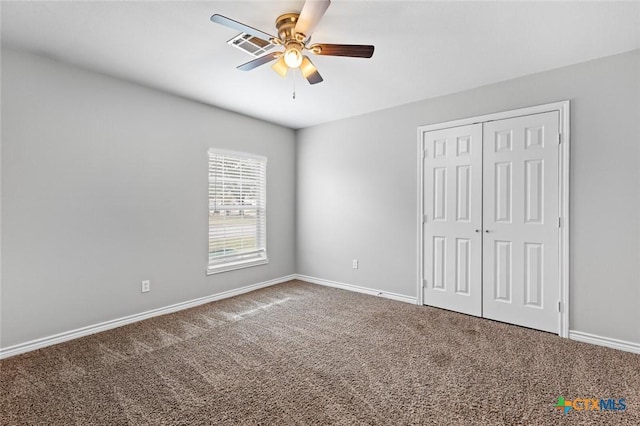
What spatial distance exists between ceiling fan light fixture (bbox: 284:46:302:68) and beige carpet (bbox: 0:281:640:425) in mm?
2239

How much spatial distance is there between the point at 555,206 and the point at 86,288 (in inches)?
177

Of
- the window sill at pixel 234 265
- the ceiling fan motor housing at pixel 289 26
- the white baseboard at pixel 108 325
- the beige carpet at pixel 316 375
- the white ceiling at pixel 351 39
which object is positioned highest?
the white ceiling at pixel 351 39

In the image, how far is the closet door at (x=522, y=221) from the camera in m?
2.95

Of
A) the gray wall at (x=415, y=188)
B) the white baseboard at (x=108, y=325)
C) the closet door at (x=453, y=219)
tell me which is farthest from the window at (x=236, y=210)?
the closet door at (x=453, y=219)

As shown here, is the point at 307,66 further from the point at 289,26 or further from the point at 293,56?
the point at 289,26

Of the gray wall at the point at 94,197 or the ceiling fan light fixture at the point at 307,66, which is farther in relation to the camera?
the gray wall at the point at 94,197

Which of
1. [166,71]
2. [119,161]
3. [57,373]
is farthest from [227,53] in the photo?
[57,373]

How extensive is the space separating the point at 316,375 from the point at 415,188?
2500mm

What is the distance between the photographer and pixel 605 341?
268 centimetres

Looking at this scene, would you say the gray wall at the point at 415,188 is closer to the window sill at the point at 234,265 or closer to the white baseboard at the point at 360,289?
the white baseboard at the point at 360,289

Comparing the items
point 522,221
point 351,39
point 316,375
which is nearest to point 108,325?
point 316,375

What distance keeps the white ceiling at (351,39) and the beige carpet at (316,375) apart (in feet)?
8.22

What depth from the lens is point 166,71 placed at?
2.94 m

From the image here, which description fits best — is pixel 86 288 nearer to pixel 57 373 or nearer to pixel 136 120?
pixel 57 373
